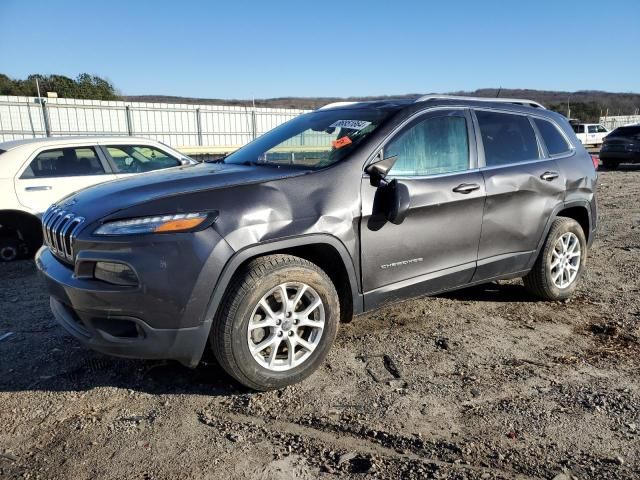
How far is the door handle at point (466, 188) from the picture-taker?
3803 mm

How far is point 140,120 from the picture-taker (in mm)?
19000

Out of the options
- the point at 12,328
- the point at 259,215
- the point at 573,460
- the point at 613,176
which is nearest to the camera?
the point at 573,460

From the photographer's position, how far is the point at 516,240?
4270 millimetres

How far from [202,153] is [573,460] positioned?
53.6 feet

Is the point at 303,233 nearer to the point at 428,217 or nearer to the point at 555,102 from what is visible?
the point at 428,217

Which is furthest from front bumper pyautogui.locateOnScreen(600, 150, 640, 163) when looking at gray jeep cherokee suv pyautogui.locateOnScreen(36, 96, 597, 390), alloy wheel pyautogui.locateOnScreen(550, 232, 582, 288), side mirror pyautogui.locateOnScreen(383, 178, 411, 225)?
side mirror pyautogui.locateOnScreen(383, 178, 411, 225)

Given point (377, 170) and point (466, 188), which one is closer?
point (377, 170)

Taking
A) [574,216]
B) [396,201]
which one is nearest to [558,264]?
[574,216]

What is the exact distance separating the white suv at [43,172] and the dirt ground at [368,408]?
242cm

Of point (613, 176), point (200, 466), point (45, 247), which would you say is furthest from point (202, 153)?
point (200, 466)

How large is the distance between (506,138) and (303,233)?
87.2 inches

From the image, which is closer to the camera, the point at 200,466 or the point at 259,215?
the point at 200,466

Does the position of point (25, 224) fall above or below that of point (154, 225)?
below

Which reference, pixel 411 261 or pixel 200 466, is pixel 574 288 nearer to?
pixel 411 261
